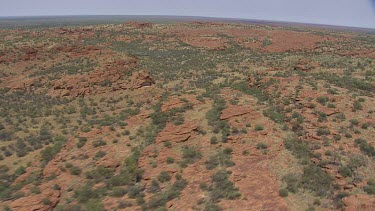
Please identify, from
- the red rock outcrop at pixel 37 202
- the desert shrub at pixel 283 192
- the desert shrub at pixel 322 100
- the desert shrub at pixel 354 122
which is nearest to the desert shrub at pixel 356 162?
the desert shrub at pixel 354 122

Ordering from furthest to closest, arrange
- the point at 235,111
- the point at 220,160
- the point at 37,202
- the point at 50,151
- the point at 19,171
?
the point at 235,111 < the point at 50,151 < the point at 19,171 < the point at 220,160 < the point at 37,202

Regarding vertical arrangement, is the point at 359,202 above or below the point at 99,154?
above

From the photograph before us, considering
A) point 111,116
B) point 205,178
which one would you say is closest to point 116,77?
point 111,116

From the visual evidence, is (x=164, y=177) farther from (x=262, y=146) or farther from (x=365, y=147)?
(x=365, y=147)

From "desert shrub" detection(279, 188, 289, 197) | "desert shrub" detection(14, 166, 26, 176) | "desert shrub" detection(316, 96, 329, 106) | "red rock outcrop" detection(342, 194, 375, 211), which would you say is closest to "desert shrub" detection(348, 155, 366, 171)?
"red rock outcrop" detection(342, 194, 375, 211)

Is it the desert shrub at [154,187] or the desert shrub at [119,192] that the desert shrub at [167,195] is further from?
the desert shrub at [119,192]

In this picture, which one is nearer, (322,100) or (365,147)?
(365,147)

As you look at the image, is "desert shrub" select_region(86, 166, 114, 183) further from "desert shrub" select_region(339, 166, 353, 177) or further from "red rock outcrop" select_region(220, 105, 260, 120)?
"desert shrub" select_region(339, 166, 353, 177)

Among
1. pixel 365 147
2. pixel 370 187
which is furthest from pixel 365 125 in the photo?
pixel 370 187

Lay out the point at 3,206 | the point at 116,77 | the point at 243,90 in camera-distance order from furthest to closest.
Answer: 1. the point at 116,77
2. the point at 243,90
3. the point at 3,206

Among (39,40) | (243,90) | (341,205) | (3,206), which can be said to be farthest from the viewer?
(39,40)

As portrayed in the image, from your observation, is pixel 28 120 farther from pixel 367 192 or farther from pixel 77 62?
pixel 367 192
